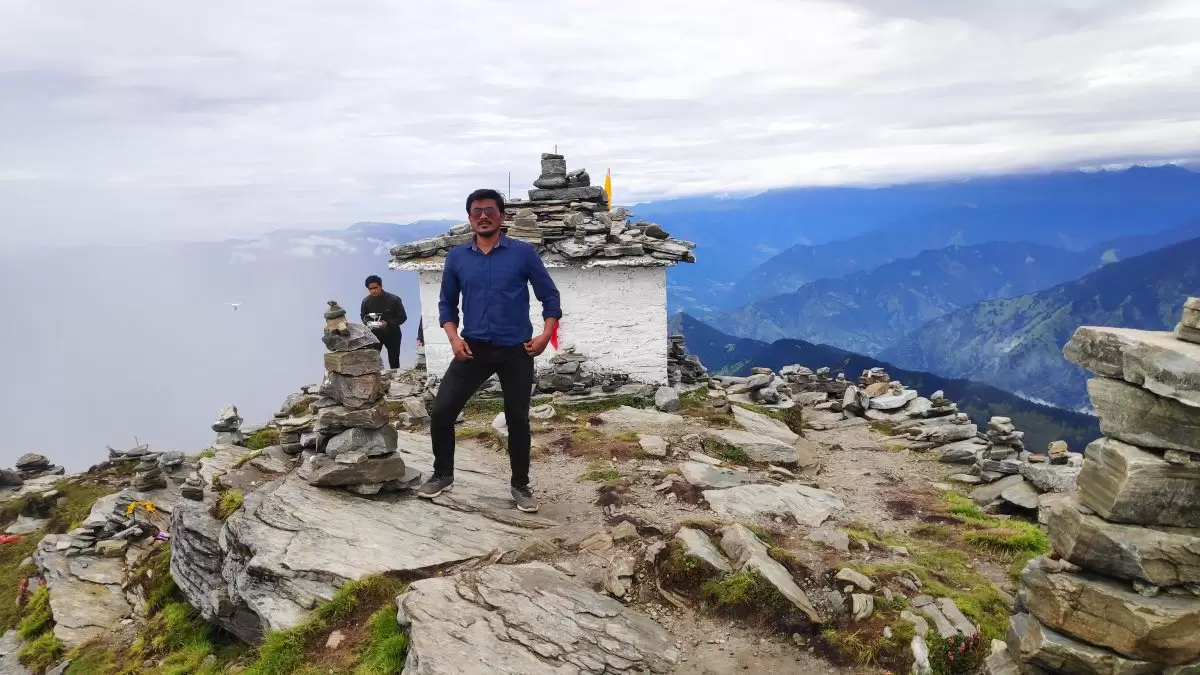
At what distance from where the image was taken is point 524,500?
8828 mm

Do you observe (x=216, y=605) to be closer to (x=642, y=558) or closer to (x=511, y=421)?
(x=511, y=421)

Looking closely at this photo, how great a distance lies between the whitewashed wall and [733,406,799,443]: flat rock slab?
235cm

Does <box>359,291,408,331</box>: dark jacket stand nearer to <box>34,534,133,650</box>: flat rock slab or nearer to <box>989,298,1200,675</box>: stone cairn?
<box>34,534,133,650</box>: flat rock slab

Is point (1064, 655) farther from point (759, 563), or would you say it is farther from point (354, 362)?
point (354, 362)

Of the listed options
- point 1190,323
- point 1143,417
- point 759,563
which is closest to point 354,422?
point 759,563

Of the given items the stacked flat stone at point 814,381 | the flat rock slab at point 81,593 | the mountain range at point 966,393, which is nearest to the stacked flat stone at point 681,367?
the mountain range at point 966,393

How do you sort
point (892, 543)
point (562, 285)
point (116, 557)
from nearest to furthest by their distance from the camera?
point (892, 543), point (116, 557), point (562, 285)

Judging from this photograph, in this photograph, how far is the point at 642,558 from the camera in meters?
7.19

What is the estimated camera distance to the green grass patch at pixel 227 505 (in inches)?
373

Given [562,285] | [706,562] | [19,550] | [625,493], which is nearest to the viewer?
[706,562]

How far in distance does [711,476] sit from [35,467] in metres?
26.7

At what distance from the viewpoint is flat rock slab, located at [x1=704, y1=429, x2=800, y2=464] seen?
43.3 feet

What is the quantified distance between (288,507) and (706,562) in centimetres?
521

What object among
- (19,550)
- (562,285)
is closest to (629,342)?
(562,285)
